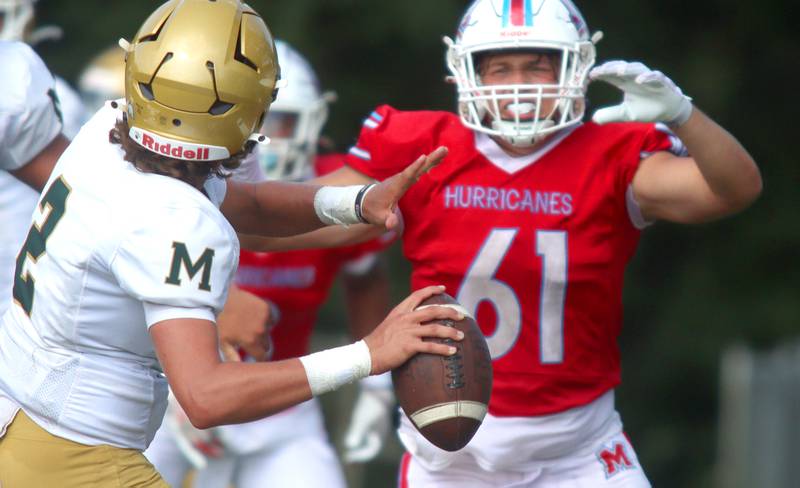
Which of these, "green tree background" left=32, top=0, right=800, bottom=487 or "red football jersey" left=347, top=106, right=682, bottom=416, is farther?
"green tree background" left=32, top=0, right=800, bottom=487

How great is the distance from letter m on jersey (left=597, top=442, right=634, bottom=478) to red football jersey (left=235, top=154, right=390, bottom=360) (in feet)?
5.20

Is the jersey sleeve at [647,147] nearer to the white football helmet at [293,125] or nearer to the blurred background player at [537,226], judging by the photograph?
the blurred background player at [537,226]

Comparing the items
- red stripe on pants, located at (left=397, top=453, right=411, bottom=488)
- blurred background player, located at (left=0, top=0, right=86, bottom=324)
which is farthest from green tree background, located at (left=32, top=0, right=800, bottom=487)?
red stripe on pants, located at (left=397, top=453, right=411, bottom=488)

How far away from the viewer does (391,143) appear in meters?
4.02

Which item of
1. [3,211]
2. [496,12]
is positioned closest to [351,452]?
[3,211]

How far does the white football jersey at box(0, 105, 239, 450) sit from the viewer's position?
302 cm

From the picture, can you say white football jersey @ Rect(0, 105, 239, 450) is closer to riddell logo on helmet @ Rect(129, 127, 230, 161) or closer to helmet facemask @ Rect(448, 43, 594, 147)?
riddell logo on helmet @ Rect(129, 127, 230, 161)

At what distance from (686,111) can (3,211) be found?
7.20ft

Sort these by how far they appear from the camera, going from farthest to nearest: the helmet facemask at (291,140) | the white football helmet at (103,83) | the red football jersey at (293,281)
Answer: the white football helmet at (103,83)
the helmet facemask at (291,140)
the red football jersey at (293,281)

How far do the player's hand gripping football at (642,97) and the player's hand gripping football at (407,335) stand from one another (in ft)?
2.38

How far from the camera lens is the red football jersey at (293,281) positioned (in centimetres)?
514

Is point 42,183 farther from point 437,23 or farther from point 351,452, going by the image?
point 437,23

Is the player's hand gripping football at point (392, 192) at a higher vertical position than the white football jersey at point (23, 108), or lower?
higher

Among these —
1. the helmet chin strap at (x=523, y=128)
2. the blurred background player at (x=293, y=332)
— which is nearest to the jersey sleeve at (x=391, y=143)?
the helmet chin strap at (x=523, y=128)
